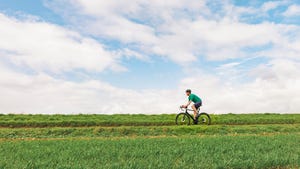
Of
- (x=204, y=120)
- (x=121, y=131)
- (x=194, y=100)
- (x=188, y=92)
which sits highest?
(x=188, y=92)

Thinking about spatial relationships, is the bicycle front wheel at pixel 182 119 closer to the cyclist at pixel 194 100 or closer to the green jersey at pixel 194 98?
the cyclist at pixel 194 100

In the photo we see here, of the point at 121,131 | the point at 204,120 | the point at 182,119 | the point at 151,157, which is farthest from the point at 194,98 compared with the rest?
the point at 151,157

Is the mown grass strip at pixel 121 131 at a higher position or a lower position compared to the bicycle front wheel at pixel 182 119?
lower

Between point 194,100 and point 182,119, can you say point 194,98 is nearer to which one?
point 194,100

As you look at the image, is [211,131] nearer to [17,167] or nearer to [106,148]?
[106,148]

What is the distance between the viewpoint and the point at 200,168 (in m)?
7.44

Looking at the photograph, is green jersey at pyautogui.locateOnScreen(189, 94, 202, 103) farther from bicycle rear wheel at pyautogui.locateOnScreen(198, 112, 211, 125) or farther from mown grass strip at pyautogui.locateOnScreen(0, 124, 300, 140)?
mown grass strip at pyautogui.locateOnScreen(0, 124, 300, 140)

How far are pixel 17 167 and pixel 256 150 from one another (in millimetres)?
6999

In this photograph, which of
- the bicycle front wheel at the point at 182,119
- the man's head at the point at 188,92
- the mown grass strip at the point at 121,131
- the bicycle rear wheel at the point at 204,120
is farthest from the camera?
the bicycle rear wheel at the point at 204,120

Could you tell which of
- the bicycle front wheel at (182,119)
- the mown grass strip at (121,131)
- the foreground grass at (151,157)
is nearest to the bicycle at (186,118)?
the bicycle front wheel at (182,119)

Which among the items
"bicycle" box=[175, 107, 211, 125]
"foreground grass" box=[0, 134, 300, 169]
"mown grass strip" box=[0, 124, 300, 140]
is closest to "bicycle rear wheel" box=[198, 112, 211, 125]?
"bicycle" box=[175, 107, 211, 125]

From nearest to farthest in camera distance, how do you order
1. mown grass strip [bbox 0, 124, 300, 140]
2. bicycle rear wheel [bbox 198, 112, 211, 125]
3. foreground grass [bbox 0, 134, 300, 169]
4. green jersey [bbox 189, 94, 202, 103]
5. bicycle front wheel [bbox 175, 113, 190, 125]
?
1. foreground grass [bbox 0, 134, 300, 169]
2. mown grass strip [bbox 0, 124, 300, 140]
3. green jersey [bbox 189, 94, 202, 103]
4. bicycle front wheel [bbox 175, 113, 190, 125]
5. bicycle rear wheel [bbox 198, 112, 211, 125]

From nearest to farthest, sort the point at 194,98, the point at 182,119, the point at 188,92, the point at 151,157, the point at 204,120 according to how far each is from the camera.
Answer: the point at 151,157 < the point at 194,98 < the point at 188,92 < the point at 182,119 < the point at 204,120

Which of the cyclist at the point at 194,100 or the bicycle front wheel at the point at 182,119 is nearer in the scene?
the cyclist at the point at 194,100
